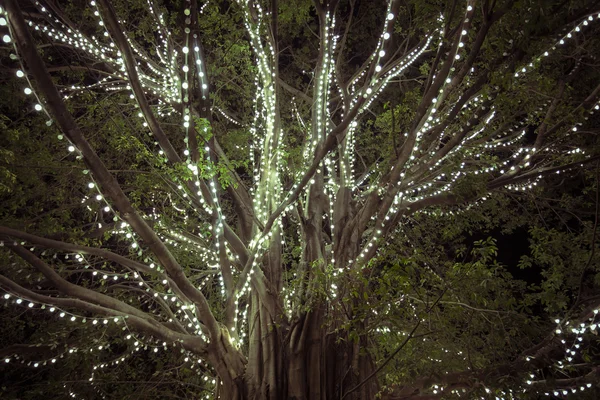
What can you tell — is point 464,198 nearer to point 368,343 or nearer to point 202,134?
point 368,343

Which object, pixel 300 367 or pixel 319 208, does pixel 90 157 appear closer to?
pixel 300 367

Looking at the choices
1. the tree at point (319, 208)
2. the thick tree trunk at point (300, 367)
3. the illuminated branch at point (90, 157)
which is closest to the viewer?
the illuminated branch at point (90, 157)

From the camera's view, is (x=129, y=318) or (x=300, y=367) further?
(x=300, y=367)

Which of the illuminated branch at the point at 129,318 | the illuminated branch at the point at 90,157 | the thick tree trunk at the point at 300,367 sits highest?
the illuminated branch at the point at 90,157

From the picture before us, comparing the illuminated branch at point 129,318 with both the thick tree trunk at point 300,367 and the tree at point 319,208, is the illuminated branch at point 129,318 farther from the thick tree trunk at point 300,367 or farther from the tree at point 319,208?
the thick tree trunk at point 300,367

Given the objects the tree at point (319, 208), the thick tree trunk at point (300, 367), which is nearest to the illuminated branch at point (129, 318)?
the tree at point (319, 208)

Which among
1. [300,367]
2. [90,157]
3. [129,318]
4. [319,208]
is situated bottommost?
[300,367]

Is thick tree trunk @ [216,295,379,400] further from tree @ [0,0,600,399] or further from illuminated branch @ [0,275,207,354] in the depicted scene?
illuminated branch @ [0,275,207,354]

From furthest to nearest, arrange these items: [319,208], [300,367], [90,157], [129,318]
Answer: [319,208] → [300,367] → [129,318] → [90,157]

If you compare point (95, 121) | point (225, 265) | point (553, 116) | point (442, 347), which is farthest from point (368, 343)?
point (95, 121)

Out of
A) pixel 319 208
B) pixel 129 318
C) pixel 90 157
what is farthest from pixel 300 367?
pixel 90 157

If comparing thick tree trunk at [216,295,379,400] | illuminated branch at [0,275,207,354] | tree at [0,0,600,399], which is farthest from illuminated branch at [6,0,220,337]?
thick tree trunk at [216,295,379,400]

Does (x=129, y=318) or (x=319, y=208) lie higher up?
(x=319, y=208)

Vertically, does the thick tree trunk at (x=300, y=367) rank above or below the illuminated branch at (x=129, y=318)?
below
